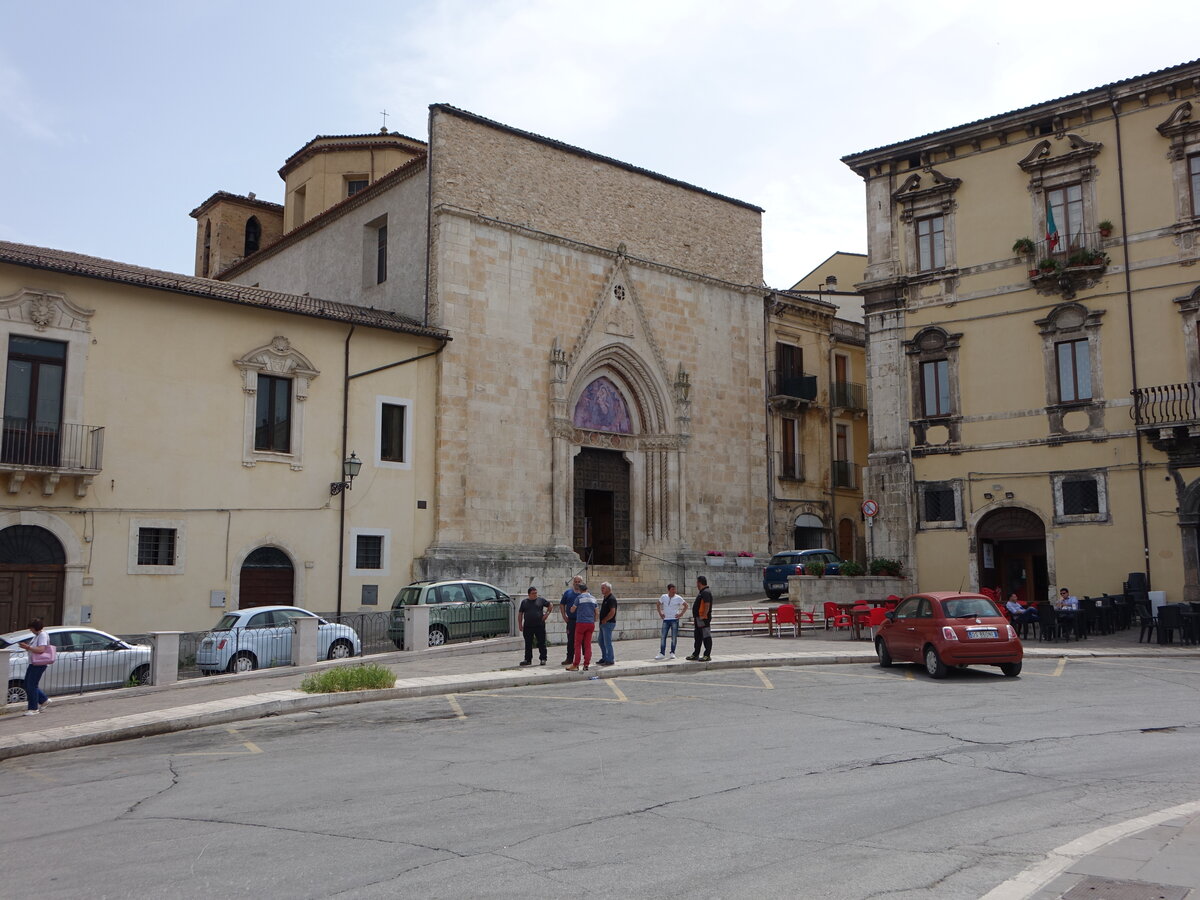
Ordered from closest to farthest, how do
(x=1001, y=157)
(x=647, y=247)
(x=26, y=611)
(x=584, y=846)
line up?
(x=584, y=846), (x=26, y=611), (x=1001, y=157), (x=647, y=247)

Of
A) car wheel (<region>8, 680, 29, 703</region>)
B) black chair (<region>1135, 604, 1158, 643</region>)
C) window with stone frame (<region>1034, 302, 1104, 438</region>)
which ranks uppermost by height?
window with stone frame (<region>1034, 302, 1104, 438</region>)

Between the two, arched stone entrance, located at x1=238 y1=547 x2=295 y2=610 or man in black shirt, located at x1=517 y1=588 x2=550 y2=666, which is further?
arched stone entrance, located at x1=238 y1=547 x2=295 y2=610

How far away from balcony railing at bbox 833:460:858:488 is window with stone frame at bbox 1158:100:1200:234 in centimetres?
1545

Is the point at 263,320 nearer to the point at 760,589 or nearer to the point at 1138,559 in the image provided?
the point at 760,589

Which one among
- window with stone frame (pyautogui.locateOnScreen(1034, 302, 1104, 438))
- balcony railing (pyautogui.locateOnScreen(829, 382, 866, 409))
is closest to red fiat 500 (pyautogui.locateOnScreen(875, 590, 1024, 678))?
window with stone frame (pyautogui.locateOnScreen(1034, 302, 1104, 438))

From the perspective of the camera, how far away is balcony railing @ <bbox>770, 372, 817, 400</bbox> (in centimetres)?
3794

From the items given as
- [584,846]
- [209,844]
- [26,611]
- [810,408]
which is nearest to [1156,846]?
[584,846]

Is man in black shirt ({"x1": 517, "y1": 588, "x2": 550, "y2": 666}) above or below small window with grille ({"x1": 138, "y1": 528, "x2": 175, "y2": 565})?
below

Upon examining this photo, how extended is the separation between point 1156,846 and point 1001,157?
26326 mm

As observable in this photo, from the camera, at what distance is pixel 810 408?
3909 centimetres

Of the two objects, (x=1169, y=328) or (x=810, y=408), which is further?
(x=810, y=408)

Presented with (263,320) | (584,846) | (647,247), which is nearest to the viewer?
(584,846)

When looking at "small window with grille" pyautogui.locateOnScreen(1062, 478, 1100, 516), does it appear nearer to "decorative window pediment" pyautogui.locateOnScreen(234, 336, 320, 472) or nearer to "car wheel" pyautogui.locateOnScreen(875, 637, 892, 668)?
"car wheel" pyautogui.locateOnScreen(875, 637, 892, 668)

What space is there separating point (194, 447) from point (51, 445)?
9.79ft
